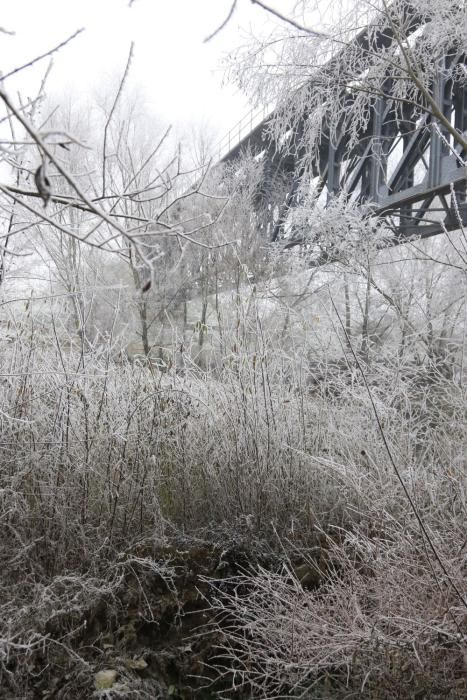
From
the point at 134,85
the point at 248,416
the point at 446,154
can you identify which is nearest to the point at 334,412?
the point at 248,416

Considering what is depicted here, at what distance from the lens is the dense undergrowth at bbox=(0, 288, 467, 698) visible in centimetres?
204

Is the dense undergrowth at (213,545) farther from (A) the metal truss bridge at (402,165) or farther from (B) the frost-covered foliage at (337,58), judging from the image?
(A) the metal truss bridge at (402,165)

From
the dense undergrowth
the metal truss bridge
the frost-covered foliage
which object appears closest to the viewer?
the dense undergrowth

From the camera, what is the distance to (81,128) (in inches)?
566

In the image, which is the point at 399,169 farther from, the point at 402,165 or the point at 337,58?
the point at 337,58

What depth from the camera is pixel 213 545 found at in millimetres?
2900

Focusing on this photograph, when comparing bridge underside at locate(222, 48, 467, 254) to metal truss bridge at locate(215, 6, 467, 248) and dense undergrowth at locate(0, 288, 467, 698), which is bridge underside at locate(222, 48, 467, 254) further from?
dense undergrowth at locate(0, 288, 467, 698)

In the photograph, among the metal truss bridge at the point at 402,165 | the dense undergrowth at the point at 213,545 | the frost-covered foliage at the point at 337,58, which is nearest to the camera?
the dense undergrowth at the point at 213,545

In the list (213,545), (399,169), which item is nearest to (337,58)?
(213,545)

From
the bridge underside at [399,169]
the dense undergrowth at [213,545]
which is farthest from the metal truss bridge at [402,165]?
the dense undergrowth at [213,545]

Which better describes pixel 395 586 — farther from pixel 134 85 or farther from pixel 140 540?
pixel 134 85

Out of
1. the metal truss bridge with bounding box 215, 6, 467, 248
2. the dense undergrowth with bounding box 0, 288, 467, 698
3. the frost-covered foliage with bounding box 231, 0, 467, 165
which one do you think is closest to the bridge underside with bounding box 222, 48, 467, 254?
the metal truss bridge with bounding box 215, 6, 467, 248

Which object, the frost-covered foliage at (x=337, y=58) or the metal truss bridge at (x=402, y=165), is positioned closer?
the frost-covered foliage at (x=337, y=58)

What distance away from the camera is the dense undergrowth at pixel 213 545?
2037 mm
